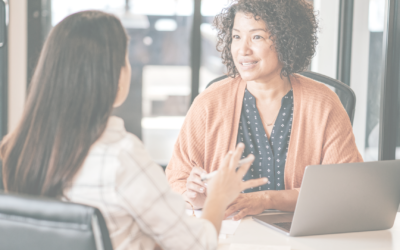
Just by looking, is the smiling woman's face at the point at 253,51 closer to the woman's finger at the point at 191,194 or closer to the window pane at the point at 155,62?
the woman's finger at the point at 191,194

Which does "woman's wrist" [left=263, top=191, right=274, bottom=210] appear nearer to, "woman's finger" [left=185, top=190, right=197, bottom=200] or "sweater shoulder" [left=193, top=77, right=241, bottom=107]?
"woman's finger" [left=185, top=190, right=197, bottom=200]

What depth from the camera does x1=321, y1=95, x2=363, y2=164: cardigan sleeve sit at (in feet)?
4.64

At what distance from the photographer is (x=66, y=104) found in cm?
73

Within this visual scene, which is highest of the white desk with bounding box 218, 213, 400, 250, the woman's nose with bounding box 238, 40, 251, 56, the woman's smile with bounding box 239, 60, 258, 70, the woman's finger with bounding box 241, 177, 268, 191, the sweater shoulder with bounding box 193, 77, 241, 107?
the woman's nose with bounding box 238, 40, 251, 56

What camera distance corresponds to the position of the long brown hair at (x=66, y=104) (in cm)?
73

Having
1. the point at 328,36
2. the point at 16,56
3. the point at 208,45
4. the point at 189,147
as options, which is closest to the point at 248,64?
the point at 189,147

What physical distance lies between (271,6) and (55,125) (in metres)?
1.08

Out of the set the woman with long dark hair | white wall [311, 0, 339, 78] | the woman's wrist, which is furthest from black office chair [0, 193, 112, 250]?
white wall [311, 0, 339, 78]

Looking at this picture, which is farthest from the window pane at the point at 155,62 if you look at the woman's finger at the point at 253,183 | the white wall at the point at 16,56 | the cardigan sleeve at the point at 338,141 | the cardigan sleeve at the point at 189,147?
the woman's finger at the point at 253,183

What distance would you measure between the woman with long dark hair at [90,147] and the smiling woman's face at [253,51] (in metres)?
0.82

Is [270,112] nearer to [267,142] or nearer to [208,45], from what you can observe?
[267,142]

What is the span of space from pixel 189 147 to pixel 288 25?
60 centimetres

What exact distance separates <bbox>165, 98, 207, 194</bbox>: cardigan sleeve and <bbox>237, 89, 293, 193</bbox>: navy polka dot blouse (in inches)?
5.8

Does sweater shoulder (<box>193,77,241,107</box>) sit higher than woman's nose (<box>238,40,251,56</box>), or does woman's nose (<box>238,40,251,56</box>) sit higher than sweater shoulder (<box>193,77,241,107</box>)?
woman's nose (<box>238,40,251,56</box>)
